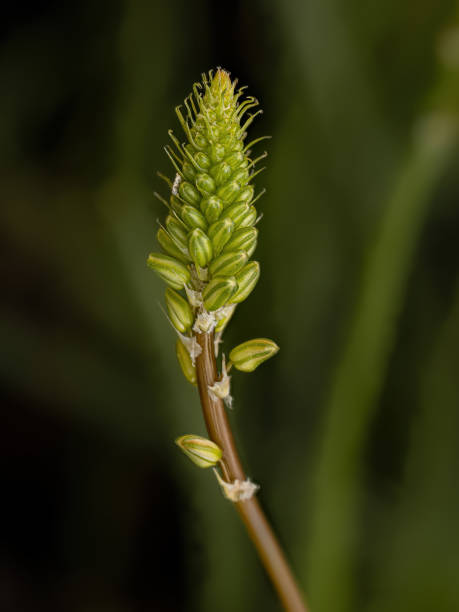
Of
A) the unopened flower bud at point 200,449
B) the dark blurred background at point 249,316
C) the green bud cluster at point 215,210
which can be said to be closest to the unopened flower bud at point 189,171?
the green bud cluster at point 215,210

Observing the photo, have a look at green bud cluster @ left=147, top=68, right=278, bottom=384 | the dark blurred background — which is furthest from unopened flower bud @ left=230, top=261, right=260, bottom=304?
the dark blurred background

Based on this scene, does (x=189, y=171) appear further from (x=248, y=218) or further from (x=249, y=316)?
(x=249, y=316)

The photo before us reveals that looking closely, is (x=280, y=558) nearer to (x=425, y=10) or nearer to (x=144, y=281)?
(x=144, y=281)

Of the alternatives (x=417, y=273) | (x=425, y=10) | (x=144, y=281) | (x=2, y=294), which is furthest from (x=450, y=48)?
(x=2, y=294)

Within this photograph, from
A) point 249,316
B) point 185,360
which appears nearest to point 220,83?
point 185,360

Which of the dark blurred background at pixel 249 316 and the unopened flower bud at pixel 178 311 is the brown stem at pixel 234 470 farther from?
the dark blurred background at pixel 249 316

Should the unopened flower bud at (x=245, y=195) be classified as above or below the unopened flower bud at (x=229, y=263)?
above

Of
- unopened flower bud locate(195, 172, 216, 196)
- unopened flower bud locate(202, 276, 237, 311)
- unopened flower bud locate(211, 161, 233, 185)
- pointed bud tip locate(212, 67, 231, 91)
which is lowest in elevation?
unopened flower bud locate(202, 276, 237, 311)

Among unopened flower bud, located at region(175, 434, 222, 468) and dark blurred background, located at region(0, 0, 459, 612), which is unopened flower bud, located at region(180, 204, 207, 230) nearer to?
unopened flower bud, located at region(175, 434, 222, 468)
